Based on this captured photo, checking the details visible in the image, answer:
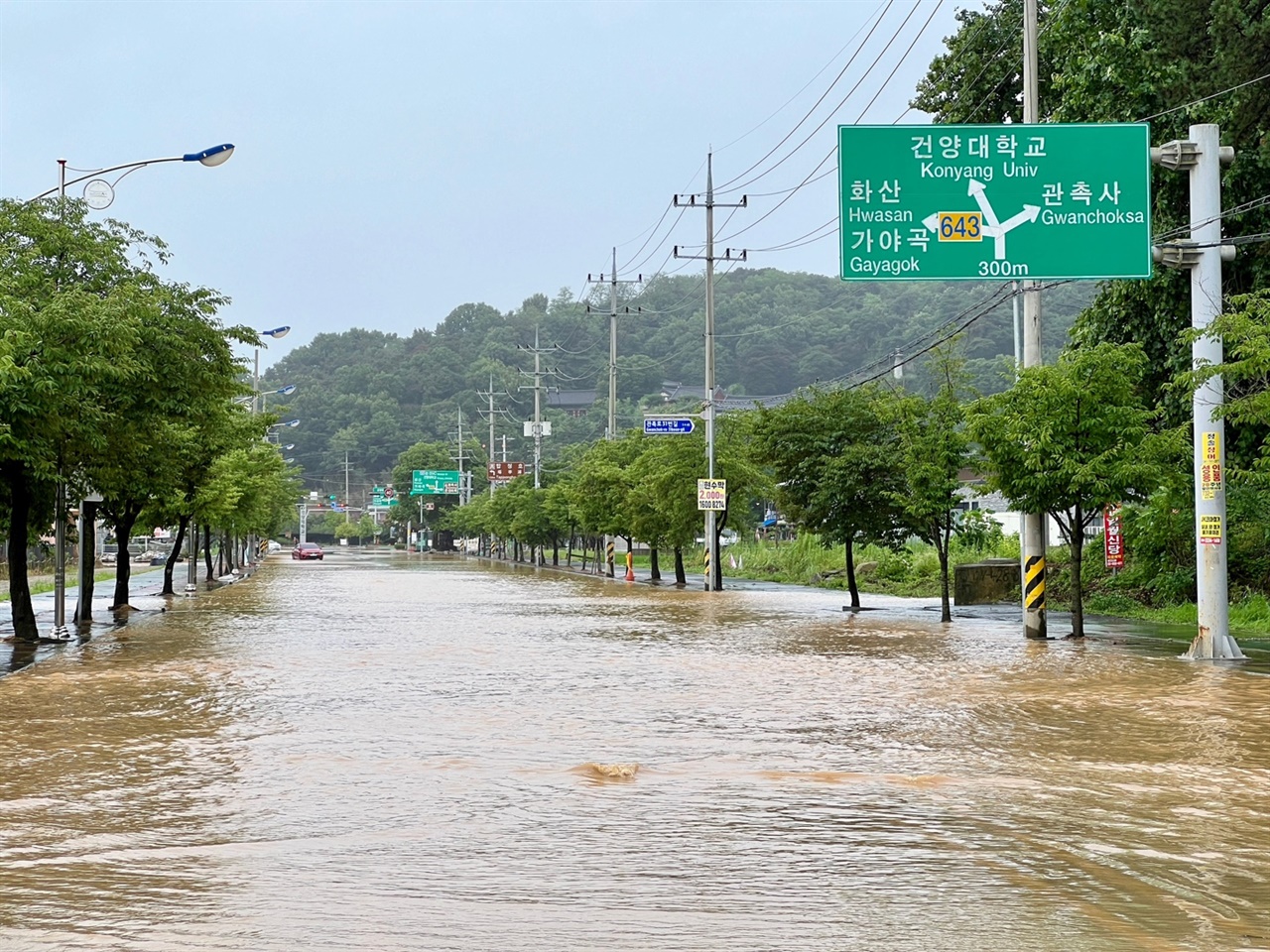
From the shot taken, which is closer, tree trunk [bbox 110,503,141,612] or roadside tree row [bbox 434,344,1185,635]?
roadside tree row [bbox 434,344,1185,635]

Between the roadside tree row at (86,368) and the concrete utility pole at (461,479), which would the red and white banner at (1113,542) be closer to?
the roadside tree row at (86,368)

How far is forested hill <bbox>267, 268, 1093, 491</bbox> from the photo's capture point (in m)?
75.4

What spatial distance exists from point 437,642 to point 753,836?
1792 centimetres

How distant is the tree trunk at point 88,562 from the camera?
30.1 m

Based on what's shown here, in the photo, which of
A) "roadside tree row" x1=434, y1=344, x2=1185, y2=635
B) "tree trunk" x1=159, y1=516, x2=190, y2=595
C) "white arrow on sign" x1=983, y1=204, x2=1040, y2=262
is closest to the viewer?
"white arrow on sign" x1=983, y1=204, x2=1040, y2=262

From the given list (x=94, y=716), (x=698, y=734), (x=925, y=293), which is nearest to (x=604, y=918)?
(x=698, y=734)

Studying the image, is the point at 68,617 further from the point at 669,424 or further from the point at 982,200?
the point at 982,200

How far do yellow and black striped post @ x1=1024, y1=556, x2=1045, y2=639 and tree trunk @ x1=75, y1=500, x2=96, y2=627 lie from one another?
17.3m

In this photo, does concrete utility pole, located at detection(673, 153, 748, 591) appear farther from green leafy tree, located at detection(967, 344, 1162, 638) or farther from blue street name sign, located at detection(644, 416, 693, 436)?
green leafy tree, located at detection(967, 344, 1162, 638)

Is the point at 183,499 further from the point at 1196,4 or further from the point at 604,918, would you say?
the point at 604,918

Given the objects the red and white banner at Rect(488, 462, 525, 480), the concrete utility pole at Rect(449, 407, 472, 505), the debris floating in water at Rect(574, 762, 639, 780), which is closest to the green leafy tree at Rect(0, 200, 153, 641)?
the debris floating in water at Rect(574, 762, 639, 780)

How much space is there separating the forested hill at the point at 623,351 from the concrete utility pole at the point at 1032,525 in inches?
75.9

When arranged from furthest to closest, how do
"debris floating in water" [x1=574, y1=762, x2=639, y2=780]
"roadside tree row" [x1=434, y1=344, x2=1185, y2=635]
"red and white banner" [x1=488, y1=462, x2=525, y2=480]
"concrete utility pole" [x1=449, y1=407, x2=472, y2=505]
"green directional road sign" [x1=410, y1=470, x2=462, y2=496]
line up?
"concrete utility pole" [x1=449, y1=407, x2=472, y2=505], "green directional road sign" [x1=410, y1=470, x2=462, y2=496], "red and white banner" [x1=488, y1=462, x2=525, y2=480], "roadside tree row" [x1=434, y1=344, x2=1185, y2=635], "debris floating in water" [x1=574, y1=762, x2=639, y2=780]

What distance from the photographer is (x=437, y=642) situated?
27.4m
